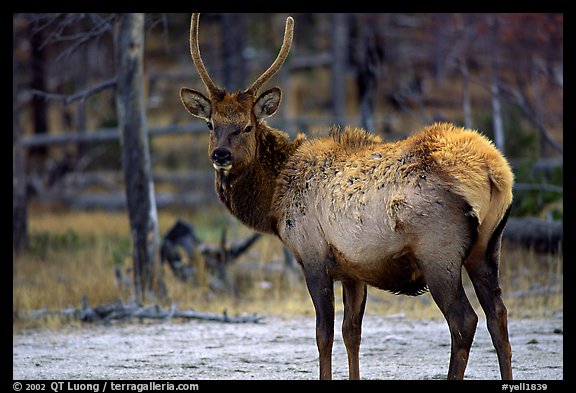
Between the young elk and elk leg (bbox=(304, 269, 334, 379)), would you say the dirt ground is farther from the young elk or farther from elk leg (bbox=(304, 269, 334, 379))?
the young elk

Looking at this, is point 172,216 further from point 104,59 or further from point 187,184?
point 104,59

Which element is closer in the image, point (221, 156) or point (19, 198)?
point (221, 156)

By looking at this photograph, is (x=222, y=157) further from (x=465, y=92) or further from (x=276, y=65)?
(x=465, y=92)

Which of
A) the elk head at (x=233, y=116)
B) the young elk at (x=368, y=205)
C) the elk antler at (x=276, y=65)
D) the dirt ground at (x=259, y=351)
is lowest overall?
the dirt ground at (x=259, y=351)

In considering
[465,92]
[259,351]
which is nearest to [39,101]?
[465,92]

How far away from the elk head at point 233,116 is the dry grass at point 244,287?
13.7 ft

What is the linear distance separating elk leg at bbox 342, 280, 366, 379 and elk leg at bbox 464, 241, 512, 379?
1.18 m

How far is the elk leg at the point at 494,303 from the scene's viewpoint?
741cm

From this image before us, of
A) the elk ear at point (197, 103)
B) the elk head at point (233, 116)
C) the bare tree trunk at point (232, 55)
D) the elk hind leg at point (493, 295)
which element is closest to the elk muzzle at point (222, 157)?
the elk head at point (233, 116)

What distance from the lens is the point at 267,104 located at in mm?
8805

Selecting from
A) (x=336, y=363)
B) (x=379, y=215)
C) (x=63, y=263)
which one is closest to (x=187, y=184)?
(x=63, y=263)

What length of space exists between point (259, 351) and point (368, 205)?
3031 mm

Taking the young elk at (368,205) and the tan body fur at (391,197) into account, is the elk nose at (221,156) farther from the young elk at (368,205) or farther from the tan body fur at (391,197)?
the tan body fur at (391,197)
